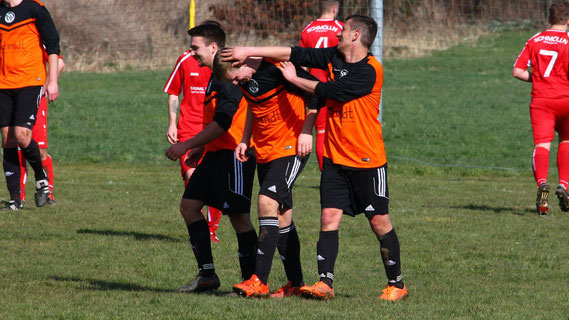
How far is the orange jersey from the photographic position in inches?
226

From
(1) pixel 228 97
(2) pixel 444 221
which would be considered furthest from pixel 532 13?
(1) pixel 228 97

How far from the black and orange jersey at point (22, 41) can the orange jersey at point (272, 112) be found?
4308 mm

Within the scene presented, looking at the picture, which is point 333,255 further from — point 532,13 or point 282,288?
point 532,13

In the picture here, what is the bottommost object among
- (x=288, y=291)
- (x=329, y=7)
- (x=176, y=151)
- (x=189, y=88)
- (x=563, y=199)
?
(x=563, y=199)

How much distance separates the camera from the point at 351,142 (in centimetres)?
558

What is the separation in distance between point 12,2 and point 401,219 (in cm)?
475

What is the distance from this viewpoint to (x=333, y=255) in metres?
5.63

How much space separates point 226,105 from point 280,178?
0.62 m

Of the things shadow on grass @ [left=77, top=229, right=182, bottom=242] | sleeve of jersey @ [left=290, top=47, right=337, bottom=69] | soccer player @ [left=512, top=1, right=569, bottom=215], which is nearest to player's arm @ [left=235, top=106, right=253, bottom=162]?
sleeve of jersey @ [left=290, top=47, right=337, bottom=69]

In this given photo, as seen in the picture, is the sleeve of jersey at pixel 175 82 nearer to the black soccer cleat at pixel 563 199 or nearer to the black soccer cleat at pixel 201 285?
the black soccer cleat at pixel 201 285

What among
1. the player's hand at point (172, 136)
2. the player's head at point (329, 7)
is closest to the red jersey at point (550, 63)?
the player's head at point (329, 7)

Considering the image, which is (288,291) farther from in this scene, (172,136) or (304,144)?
(172,136)

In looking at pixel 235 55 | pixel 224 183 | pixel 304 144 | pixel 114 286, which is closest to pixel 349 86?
pixel 304 144

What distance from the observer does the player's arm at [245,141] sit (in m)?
5.88
